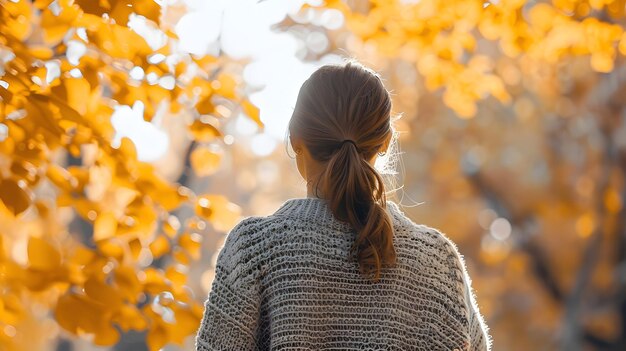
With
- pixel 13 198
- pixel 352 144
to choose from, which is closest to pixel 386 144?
pixel 352 144

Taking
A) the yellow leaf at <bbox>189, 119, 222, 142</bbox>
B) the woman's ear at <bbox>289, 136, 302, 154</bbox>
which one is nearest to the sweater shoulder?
the woman's ear at <bbox>289, 136, 302, 154</bbox>

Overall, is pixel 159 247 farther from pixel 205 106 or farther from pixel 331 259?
pixel 331 259

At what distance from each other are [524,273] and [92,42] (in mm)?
11597

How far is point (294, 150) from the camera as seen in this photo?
235 centimetres

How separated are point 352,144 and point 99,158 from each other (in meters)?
1.11

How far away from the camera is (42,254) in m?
2.38

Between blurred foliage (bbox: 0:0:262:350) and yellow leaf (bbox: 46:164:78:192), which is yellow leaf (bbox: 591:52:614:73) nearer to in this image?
blurred foliage (bbox: 0:0:262:350)

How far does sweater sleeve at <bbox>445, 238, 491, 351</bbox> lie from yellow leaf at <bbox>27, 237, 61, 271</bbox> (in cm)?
100

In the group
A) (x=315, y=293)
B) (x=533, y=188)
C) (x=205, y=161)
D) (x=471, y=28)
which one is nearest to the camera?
(x=315, y=293)

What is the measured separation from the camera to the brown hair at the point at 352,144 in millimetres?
2262

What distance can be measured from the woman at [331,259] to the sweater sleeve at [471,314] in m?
0.13

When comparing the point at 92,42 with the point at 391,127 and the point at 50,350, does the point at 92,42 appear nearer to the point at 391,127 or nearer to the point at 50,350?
the point at 391,127

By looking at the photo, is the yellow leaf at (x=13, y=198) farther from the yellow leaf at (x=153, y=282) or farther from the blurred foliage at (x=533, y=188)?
the blurred foliage at (x=533, y=188)

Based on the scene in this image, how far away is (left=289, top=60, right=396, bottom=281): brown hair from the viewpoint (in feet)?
7.42
